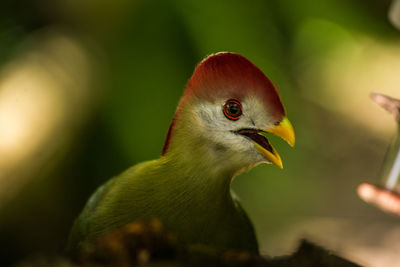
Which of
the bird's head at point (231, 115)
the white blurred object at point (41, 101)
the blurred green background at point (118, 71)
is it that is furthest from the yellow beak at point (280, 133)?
the white blurred object at point (41, 101)

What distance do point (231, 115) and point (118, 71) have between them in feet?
4.45

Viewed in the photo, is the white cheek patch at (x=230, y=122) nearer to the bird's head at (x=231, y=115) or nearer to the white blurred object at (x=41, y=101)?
the bird's head at (x=231, y=115)

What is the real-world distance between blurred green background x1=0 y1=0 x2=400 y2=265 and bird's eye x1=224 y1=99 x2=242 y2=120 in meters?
1.04

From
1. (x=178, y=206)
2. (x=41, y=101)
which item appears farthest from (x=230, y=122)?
(x=41, y=101)

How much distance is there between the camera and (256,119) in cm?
82

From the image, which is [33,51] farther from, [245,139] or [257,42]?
[245,139]

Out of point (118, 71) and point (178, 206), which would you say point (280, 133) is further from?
point (118, 71)

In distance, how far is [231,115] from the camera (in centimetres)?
83

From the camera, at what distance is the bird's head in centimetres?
79

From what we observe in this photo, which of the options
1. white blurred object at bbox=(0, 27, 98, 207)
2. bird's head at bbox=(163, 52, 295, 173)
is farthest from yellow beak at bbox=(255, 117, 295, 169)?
white blurred object at bbox=(0, 27, 98, 207)

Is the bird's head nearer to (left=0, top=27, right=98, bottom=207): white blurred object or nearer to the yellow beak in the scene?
the yellow beak

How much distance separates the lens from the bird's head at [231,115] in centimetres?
79

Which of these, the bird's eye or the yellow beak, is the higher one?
the bird's eye

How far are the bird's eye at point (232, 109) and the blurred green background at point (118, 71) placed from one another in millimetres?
1044
